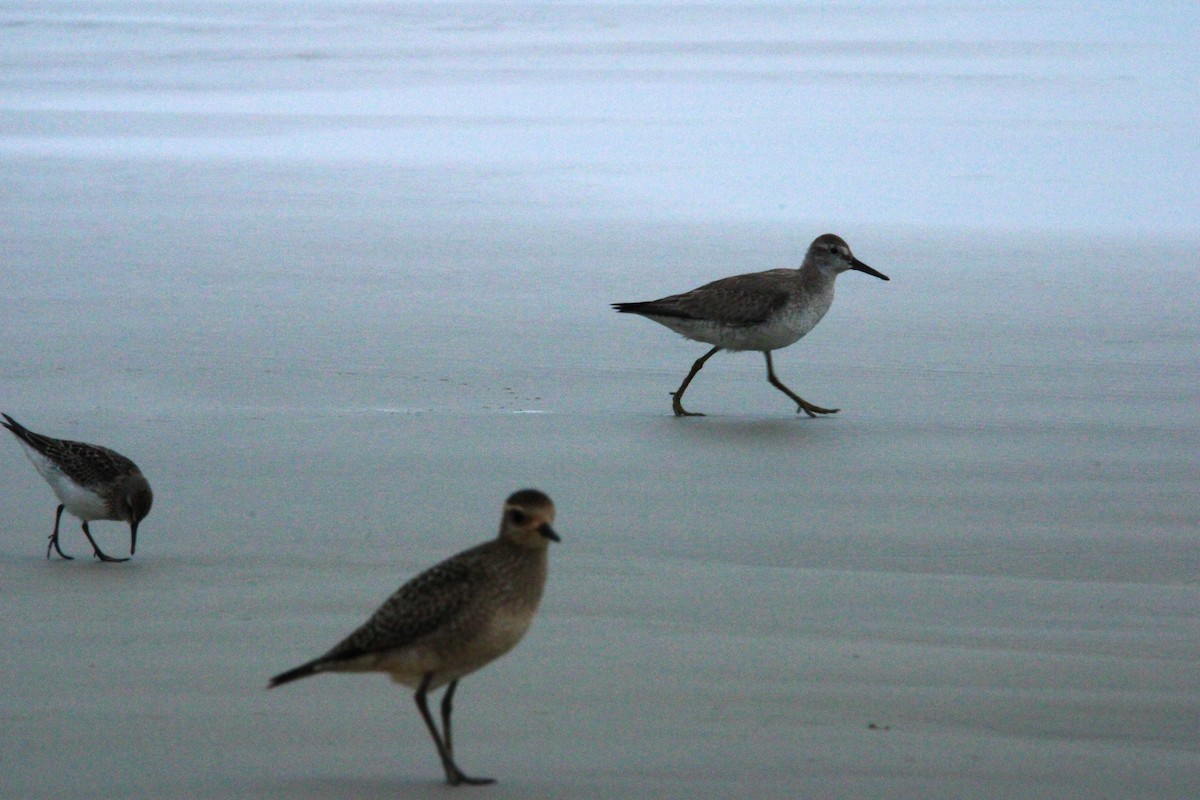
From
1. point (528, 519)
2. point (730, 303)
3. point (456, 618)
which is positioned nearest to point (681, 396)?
point (730, 303)

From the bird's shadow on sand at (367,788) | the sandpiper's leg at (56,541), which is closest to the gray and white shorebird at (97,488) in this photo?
the sandpiper's leg at (56,541)

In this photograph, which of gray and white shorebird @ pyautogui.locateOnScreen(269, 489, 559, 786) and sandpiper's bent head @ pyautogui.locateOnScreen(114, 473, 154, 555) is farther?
sandpiper's bent head @ pyautogui.locateOnScreen(114, 473, 154, 555)

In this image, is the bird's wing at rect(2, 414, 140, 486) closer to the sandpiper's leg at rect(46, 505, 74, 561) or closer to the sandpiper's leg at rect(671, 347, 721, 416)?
the sandpiper's leg at rect(46, 505, 74, 561)

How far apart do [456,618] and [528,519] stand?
289 millimetres

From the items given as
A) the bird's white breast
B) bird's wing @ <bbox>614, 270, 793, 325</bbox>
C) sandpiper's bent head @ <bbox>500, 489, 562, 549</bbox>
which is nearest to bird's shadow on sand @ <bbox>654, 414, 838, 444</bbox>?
bird's wing @ <bbox>614, 270, 793, 325</bbox>

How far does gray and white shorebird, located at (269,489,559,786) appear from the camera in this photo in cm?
399

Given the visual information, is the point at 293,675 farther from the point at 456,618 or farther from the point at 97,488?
the point at 97,488

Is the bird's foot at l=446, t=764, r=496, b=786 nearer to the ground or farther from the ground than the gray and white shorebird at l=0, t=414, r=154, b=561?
nearer to the ground

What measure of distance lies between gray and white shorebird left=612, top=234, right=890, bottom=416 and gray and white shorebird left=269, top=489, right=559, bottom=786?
481cm

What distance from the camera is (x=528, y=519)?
409cm

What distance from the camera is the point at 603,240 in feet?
A: 46.4

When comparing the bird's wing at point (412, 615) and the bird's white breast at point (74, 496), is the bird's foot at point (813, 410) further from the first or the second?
the bird's wing at point (412, 615)

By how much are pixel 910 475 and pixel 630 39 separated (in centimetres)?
2280

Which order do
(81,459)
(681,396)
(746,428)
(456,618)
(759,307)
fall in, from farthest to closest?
1. (759,307)
2. (681,396)
3. (746,428)
4. (81,459)
5. (456,618)
